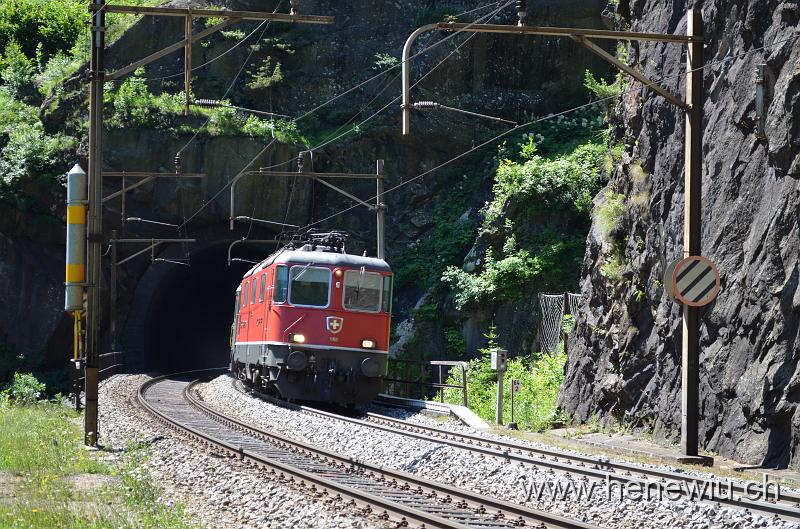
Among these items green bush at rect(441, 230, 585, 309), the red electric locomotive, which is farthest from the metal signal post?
green bush at rect(441, 230, 585, 309)

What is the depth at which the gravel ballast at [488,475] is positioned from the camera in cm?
852

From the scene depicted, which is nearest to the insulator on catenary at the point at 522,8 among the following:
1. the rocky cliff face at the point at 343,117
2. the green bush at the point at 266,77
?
the rocky cliff face at the point at 343,117

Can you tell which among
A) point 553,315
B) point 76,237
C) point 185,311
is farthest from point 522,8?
point 185,311

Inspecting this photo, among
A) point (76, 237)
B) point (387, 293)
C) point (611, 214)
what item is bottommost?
point (387, 293)

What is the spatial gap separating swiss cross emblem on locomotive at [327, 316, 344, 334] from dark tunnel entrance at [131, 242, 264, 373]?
18.9 meters

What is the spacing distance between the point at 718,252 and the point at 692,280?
72.0 inches

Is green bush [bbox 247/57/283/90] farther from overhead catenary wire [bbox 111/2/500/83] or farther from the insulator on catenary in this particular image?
the insulator on catenary

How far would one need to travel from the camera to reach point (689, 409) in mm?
12945

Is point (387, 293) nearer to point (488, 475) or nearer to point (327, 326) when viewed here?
point (327, 326)

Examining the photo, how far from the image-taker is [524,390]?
22.4m

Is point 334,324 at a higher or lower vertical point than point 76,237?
lower

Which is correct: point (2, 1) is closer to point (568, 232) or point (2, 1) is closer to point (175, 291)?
point (175, 291)

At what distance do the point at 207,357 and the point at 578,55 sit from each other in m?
25.7

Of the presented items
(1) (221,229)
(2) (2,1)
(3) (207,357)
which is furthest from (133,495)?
(2) (2,1)
